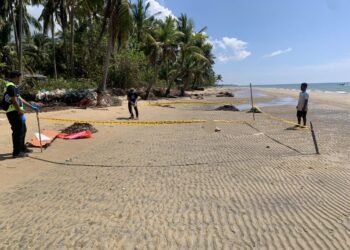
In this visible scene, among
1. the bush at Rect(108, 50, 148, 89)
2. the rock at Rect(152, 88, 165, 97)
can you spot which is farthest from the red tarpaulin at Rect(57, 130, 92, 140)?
the rock at Rect(152, 88, 165, 97)

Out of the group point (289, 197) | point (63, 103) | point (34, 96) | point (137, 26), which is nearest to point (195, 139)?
point (289, 197)

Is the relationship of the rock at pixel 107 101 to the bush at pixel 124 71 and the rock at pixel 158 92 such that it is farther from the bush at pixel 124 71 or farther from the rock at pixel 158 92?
the rock at pixel 158 92

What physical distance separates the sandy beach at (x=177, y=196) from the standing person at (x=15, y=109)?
0.40m

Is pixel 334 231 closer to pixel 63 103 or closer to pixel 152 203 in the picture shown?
pixel 152 203

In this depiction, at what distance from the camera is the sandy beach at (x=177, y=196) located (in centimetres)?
403

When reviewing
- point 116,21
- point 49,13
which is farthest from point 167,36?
point 116,21

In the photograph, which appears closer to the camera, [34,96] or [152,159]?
[152,159]

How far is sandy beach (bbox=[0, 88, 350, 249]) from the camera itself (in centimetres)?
403

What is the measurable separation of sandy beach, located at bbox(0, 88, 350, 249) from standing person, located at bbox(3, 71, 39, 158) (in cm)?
40

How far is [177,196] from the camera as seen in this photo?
5445 millimetres

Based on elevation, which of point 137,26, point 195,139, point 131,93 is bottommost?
point 195,139

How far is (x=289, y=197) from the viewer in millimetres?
5344

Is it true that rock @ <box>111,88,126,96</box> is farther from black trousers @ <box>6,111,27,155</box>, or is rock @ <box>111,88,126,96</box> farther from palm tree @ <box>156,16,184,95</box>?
black trousers @ <box>6,111,27,155</box>

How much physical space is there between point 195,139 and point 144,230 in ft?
23.0
